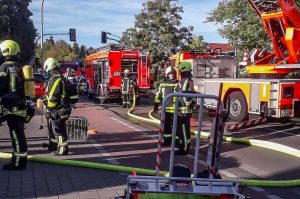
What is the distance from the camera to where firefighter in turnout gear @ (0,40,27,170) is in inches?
258

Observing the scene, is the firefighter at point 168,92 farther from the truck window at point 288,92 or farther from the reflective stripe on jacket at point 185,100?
the truck window at point 288,92

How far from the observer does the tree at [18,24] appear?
3972 cm

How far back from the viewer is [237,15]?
73.0 ft

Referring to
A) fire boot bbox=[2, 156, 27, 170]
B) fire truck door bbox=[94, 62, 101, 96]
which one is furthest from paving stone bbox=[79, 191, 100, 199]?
fire truck door bbox=[94, 62, 101, 96]

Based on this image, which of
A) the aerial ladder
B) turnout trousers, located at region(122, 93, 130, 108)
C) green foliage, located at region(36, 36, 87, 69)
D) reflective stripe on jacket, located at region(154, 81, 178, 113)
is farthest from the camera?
green foliage, located at region(36, 36, 87, 69)

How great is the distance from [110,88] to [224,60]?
5.52 m

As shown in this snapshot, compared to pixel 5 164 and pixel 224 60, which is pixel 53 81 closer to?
pixel 5 164

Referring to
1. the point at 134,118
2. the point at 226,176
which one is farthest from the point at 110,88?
the point at 226,176

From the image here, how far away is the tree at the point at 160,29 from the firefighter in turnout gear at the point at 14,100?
39.9 m

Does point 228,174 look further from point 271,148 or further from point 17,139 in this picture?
point 17,139

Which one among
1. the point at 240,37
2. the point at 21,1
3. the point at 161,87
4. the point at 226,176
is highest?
the point at 21,1

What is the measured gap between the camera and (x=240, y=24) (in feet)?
72.1

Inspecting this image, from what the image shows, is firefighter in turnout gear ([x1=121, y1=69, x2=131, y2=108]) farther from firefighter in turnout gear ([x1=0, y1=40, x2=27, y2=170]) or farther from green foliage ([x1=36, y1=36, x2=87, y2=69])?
green foliage ([x1=36, y1=36, x2=87, y2=69])

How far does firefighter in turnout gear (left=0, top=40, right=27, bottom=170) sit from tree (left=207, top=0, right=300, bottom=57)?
1531 centimetres
